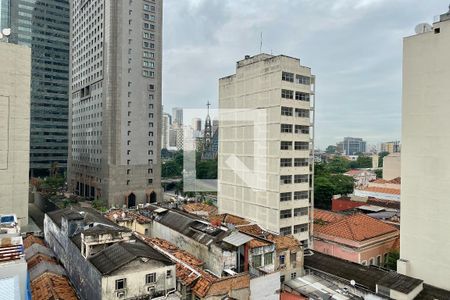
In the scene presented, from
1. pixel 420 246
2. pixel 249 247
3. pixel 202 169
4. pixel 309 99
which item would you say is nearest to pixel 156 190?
pixel 202 169

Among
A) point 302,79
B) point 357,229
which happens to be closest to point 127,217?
point 357,229

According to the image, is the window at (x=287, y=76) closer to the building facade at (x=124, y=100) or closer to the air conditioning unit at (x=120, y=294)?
the air conditioning unit at (x=120, y=294)

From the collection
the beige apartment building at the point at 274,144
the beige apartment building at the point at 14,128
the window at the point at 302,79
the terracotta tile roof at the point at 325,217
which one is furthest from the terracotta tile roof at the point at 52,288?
the terracotta tile roof at the point at 325,217

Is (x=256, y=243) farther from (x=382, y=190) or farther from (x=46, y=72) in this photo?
(x=46, y=72)

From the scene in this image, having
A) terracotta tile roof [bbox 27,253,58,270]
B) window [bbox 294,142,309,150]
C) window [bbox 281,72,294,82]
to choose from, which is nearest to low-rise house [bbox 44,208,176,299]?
terracotta tile roof [bbox 27,253,58,270]

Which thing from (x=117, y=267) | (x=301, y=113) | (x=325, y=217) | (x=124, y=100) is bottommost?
(x=325, y=217)

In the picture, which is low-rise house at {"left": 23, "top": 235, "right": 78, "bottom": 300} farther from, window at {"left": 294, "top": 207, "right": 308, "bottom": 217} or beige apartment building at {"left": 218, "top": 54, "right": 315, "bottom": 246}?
window at {"left": 294, "top": 207, "right": 308, "bottom": 217}
